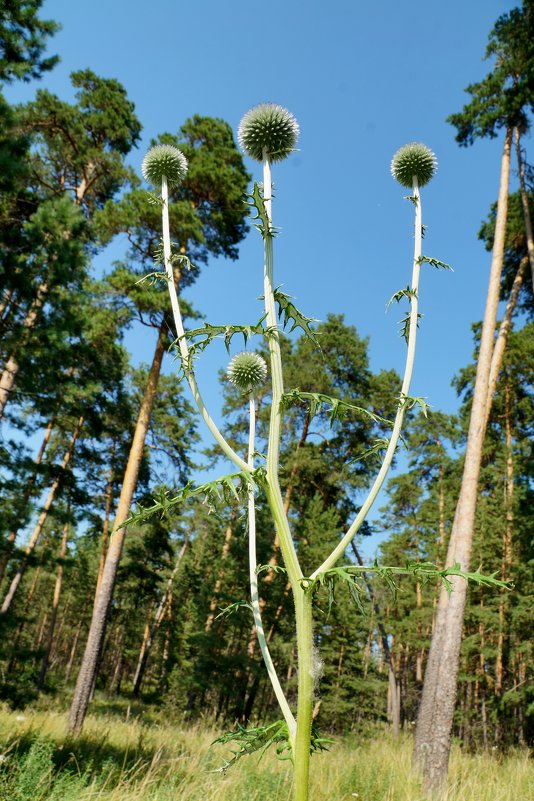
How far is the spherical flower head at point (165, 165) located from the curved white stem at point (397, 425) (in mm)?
1301

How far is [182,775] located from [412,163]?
24.2ft

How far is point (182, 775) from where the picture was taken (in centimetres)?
648

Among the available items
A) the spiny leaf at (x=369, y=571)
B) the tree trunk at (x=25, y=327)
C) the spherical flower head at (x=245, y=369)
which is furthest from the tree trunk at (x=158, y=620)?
the spiny leaf at (x=369, y=571)

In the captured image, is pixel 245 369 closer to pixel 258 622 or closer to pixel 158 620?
pixel 258 622

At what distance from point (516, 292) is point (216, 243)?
8.07 m

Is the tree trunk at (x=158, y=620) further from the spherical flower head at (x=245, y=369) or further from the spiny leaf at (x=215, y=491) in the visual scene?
the spiny leaf at (x=215, y=491)

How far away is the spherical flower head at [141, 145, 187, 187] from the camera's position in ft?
8.29

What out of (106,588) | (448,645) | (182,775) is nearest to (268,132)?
(182,775)

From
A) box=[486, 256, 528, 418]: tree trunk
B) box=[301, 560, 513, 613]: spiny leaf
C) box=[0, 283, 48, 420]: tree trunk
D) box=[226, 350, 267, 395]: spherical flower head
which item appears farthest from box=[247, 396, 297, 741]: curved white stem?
box=[486, 256, 528, 418]: tree trunk

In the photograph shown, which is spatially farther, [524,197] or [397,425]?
[524,197]

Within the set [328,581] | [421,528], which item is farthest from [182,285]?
[421,528]

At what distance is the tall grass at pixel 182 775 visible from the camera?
460 centimetres

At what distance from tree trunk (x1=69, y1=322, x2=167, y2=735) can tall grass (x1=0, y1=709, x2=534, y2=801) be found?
53 cm

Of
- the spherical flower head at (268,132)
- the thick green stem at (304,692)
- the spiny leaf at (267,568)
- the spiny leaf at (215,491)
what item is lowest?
the thick green stem at (304,692)
